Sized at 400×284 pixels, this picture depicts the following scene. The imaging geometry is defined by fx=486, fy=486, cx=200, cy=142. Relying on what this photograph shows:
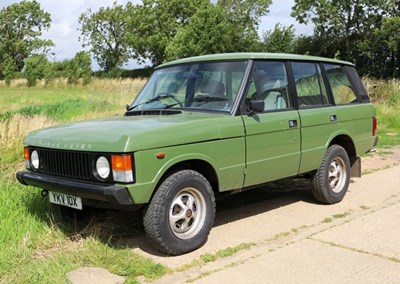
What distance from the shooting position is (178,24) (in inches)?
2731

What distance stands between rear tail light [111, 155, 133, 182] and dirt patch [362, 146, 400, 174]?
5453 millimetres

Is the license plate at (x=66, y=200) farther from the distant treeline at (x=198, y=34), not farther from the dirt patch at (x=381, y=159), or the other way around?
the distant treeline at (x=198, y=34)

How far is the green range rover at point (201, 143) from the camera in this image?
4.22 metres

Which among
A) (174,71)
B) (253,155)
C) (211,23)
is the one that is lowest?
(253,155)

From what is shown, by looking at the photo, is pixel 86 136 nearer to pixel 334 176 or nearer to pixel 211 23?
pixel 334 176

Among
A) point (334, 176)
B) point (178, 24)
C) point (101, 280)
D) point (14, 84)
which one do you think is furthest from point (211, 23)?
point (101, 280)

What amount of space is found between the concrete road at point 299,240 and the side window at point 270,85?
1358mm

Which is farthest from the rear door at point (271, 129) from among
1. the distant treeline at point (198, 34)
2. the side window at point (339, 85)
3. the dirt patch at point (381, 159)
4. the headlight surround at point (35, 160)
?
the distant treeline at point (198, 34)

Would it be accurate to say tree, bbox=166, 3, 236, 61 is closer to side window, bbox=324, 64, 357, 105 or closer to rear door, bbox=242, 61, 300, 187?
side window, bbox=324, 64, 357, 105

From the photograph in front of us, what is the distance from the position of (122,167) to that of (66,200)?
3.18 feet

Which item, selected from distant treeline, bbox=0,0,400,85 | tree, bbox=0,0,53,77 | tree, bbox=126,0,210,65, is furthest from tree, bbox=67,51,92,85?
tree, bbox=0,0,53,77

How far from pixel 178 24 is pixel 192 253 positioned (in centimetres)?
6724

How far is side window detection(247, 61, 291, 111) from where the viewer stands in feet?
17.5

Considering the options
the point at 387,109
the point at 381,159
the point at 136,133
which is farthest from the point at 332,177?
the point at 387,109
